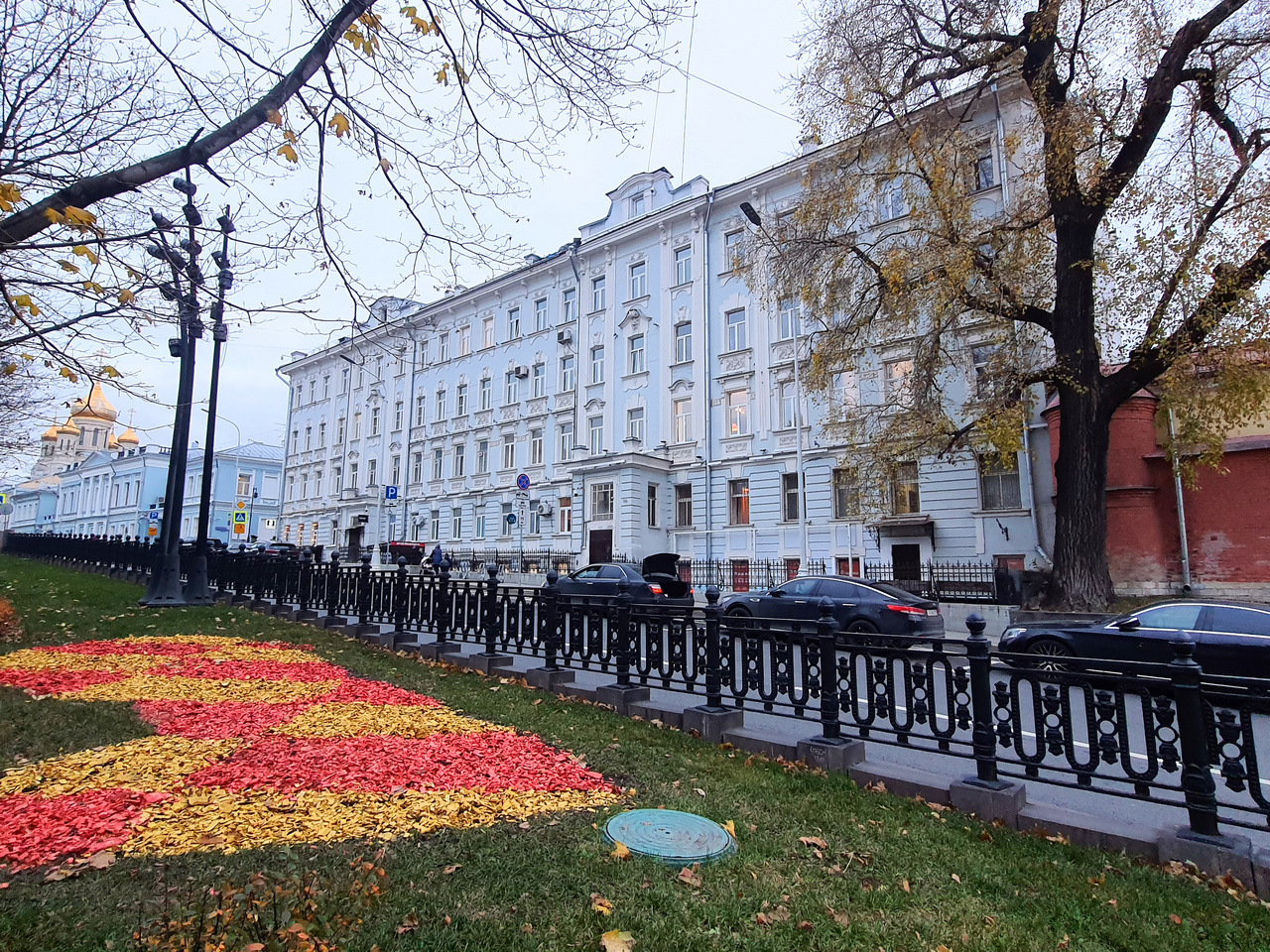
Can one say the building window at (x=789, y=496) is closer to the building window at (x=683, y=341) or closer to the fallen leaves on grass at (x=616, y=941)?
the building window at (x=683, y=341)

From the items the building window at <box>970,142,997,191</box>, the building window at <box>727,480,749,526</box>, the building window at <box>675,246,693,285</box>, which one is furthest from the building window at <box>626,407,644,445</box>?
the building window at <box>970,142,997,191</box>

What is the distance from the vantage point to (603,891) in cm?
319

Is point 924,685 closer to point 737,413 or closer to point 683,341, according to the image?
point 737,413

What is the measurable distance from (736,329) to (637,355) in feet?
17.5

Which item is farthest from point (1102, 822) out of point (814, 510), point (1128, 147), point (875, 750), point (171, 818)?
point (814, 510)

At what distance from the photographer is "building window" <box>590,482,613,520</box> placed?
3056 cm

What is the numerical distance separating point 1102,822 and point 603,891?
10.3 feet

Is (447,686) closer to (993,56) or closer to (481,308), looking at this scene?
(993,56)

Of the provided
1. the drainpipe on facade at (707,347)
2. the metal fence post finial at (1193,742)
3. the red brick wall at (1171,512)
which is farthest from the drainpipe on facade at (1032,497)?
the metal fence post finial at (1193,742)

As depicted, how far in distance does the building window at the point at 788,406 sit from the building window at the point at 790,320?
2.02 m

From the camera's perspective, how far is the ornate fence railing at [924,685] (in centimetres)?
409

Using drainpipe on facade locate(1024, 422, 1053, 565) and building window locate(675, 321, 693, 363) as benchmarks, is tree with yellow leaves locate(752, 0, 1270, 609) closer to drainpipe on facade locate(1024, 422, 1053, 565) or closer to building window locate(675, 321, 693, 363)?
drainpipe on facade locate(1024, 422, 1053, 565)

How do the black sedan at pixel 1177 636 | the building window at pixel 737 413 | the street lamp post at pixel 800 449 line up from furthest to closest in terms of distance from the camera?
the building window at pixel 737 413 → the street lamp post at pixel 800 449 → the black sedan at pixel 1177 636

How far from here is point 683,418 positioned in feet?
103
